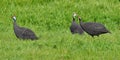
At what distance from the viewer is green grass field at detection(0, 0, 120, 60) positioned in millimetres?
10211

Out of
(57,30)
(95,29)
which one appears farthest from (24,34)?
(57,30)

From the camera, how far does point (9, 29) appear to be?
1442 centimetres

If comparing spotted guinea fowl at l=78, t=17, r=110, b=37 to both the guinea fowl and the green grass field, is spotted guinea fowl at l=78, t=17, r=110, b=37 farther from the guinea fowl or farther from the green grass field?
the guinea fowl

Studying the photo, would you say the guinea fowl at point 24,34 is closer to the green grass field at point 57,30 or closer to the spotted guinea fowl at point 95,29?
the green grass field at point 57,30

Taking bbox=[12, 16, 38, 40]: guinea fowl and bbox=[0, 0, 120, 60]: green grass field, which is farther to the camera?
bbox=[12, 16, 38, 40]: guinea fowl

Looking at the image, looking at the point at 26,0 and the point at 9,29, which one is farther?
the point at 26,0

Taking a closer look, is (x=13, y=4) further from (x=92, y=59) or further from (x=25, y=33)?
(x=92, y=59)

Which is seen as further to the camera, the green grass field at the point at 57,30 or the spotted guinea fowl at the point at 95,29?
the spotted guinea fowl at the point at 95,29

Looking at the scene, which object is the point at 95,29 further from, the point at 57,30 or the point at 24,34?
the point at 57,30

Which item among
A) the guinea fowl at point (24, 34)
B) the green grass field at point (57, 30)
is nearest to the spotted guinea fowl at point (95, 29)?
the green grass field at point (57, 30)

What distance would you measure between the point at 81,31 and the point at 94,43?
2660 millimetres

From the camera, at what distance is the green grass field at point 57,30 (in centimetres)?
1021

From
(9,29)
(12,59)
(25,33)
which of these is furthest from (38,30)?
(12,59)

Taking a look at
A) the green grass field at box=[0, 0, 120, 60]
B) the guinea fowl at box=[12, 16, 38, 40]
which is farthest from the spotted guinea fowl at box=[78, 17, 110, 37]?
the guinea fowl at box=[12, 16, 38, 40]
